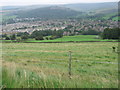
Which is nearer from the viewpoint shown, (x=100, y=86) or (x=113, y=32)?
(x=100, y=86)

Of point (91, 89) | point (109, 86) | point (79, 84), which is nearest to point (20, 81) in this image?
point (79, 84)

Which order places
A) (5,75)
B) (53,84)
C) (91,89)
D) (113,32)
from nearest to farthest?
(91,89) < (53,84) < (5,75) < (113,32)

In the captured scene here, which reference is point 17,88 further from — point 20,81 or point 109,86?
point 109,86

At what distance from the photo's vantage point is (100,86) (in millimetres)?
4066

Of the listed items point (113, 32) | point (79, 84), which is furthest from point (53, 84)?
point (113, 32)

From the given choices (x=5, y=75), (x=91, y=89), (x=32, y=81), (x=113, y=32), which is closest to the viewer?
(x=91, y=89)

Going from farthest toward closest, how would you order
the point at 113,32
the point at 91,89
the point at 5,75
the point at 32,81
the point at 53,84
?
the point at 113,32
the point at 5,75
the point at 32,81
the point at 53,84
the point at 91,89

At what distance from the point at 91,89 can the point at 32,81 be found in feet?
5.39

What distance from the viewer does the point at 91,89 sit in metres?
3.88

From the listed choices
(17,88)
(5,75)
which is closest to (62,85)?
(17,88)

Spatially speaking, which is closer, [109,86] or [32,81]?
[109,86]

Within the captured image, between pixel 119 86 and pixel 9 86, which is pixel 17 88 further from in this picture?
pixel 119 86

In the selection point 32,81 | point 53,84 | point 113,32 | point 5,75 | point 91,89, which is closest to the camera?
point 91,89

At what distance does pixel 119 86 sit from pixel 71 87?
123cm
